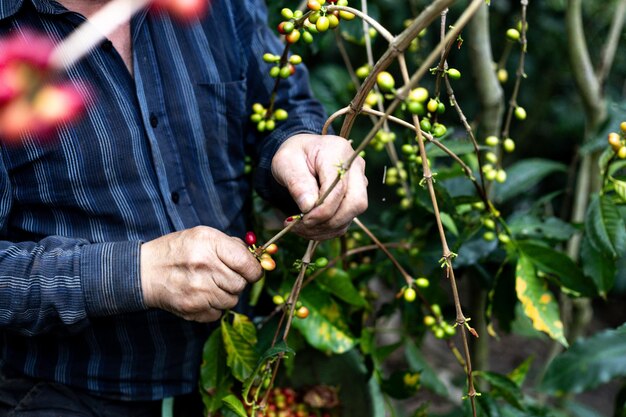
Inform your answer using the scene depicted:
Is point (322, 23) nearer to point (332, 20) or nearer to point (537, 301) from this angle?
point (332, 20)

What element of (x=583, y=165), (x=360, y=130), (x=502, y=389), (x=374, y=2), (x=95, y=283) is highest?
(x=374, y=2)

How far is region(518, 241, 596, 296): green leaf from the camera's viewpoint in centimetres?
137

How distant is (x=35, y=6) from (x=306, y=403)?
97cm

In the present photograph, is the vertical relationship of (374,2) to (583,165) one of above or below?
above

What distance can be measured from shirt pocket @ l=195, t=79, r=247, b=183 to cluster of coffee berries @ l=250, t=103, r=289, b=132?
4 centimetres

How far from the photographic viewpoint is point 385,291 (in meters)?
3.21

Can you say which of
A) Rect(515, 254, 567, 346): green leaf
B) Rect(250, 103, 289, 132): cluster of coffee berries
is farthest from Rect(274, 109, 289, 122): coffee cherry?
Rect(515, 254, 567, 346): green leaf

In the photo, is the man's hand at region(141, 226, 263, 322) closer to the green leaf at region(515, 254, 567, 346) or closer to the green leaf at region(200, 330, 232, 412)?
the green leaf at region(200, 330, 232, 412)

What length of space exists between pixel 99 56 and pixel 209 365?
23.0 inches

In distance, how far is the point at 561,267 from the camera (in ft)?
4.52

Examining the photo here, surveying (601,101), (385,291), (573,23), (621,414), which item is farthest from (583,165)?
(385,291)

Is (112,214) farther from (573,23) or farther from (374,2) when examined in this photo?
(573,23)

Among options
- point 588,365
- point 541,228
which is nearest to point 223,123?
point 541,228

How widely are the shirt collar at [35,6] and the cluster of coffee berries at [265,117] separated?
0.41 metres
